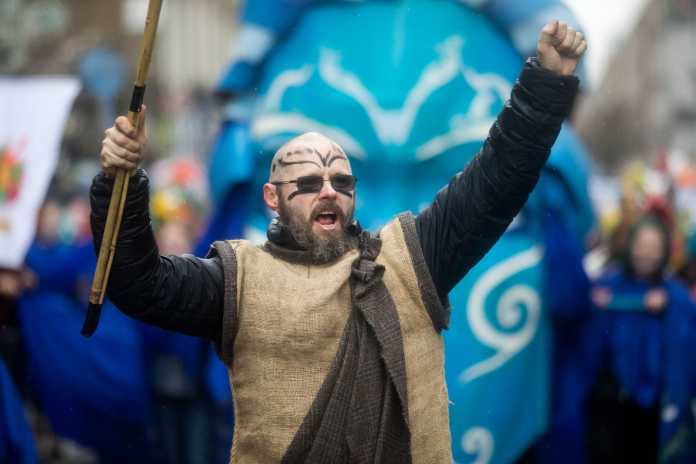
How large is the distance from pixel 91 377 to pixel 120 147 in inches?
139

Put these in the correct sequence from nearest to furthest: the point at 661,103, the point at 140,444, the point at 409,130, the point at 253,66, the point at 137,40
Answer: the point at 409,130 → the point at 253,66 → the point at 140,444 → the point at 137,40 → the point at 661,103

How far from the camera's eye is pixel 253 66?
4.43 m

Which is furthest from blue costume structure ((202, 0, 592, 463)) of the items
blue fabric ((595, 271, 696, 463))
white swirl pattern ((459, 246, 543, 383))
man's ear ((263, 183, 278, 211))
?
man's ear ((263, 183, 278, 211))

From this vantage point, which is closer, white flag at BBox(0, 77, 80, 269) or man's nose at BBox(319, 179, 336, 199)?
man's nose at BBox(319, 179, 336, 199)

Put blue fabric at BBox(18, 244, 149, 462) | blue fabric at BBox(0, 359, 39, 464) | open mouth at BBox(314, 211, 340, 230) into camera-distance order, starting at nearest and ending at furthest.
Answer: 1. open mouth at BBox(314, 211, 340, 230)
2. blue fabric at BBox(0, 359, 39, 464)
3. blue fabric at BBox(18, 244, 149, 462)

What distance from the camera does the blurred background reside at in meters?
3.92

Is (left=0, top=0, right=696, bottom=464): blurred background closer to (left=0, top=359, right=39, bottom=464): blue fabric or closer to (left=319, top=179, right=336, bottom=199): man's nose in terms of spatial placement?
(left=0, top=359, right=39, bottom=464): blue fabric

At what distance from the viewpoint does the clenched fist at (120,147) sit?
2.15m

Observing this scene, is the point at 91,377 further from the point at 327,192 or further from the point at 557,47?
the point at 557,47

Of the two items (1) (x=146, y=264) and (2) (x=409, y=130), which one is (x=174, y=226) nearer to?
(2) (x=409, y=130)

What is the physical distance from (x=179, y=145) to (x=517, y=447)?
67.4 ft

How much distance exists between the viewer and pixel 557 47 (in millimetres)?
2260

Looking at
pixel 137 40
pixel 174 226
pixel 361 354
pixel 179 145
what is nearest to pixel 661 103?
pixel 137 40

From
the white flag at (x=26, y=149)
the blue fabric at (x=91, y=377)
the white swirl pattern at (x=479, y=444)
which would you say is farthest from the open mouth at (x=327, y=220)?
the blue fabric at (x=91, y=377)
